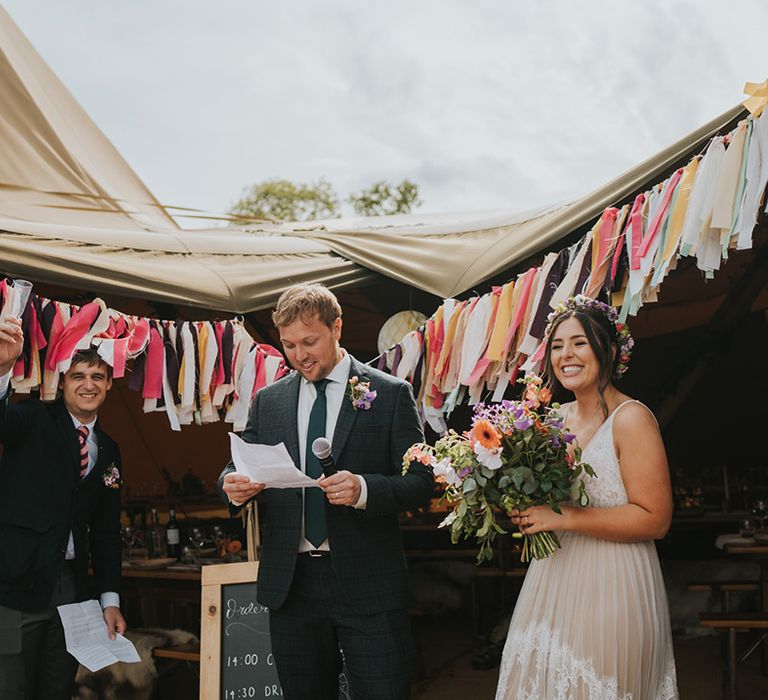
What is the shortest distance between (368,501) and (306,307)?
629mm

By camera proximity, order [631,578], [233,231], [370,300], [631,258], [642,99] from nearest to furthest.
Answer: [631,578], [631,258], [370,300], [233,231], [642,99]

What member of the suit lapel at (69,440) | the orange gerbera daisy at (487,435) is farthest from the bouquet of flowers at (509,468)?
the suit lapel at (69,440)

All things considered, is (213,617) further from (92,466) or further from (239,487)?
(239,487)

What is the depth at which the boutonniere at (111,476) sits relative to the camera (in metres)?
3.51

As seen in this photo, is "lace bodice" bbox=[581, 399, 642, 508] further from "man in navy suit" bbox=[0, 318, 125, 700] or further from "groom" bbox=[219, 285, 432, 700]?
"man in navy suit" bbox=[0, 318, 125, 700]

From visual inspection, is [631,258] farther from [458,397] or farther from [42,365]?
[42,365]

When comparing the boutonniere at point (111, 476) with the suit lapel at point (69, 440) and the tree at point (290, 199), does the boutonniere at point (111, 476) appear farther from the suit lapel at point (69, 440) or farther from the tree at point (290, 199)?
the tree at point (290, 199)

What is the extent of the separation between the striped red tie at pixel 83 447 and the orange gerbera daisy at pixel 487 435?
1739mm

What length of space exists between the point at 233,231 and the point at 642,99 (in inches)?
1147

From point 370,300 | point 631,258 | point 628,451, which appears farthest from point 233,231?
point 628,451

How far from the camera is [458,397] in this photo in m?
3.85

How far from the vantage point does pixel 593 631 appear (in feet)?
7.88

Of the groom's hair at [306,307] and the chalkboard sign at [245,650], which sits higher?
the groom's hair at [306,307]

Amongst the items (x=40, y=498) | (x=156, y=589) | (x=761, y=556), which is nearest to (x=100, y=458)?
(x=40, y=498)
